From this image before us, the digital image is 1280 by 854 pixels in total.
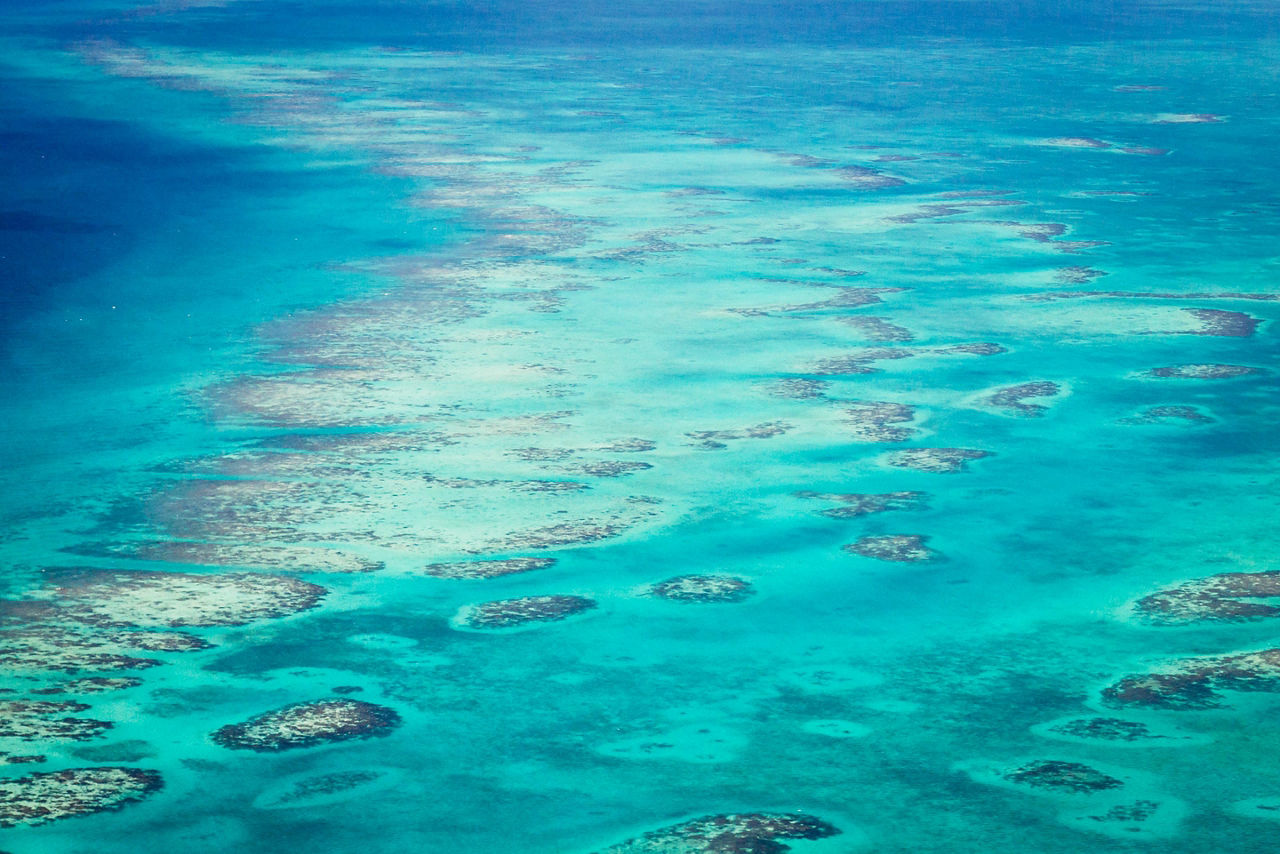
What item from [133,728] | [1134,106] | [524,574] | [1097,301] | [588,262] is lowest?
[133,728]

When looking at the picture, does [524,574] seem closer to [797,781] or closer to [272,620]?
[272,620]

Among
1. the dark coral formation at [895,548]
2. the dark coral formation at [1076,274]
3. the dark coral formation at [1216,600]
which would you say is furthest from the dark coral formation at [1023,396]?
the dark coral formation at [1076,274]

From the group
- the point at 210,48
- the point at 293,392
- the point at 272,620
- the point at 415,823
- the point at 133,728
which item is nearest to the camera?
the point at 415,823

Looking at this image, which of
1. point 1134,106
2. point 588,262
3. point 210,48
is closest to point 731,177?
point 588,262

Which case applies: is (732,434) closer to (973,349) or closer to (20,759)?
(973,349)

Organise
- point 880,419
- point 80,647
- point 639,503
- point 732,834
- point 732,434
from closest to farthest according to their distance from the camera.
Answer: point 732,834
point 80,647
point 639,503
point 732,434
point 880,419

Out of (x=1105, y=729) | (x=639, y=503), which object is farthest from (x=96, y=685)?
(x=1105, y=729)

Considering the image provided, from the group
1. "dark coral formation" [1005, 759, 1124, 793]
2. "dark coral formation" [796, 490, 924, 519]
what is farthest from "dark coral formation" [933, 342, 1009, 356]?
"dark coral formation" [1005, 759, 1124, 793]

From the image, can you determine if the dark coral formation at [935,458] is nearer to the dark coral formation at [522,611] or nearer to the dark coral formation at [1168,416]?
the dark coral formation at [1168,416]
